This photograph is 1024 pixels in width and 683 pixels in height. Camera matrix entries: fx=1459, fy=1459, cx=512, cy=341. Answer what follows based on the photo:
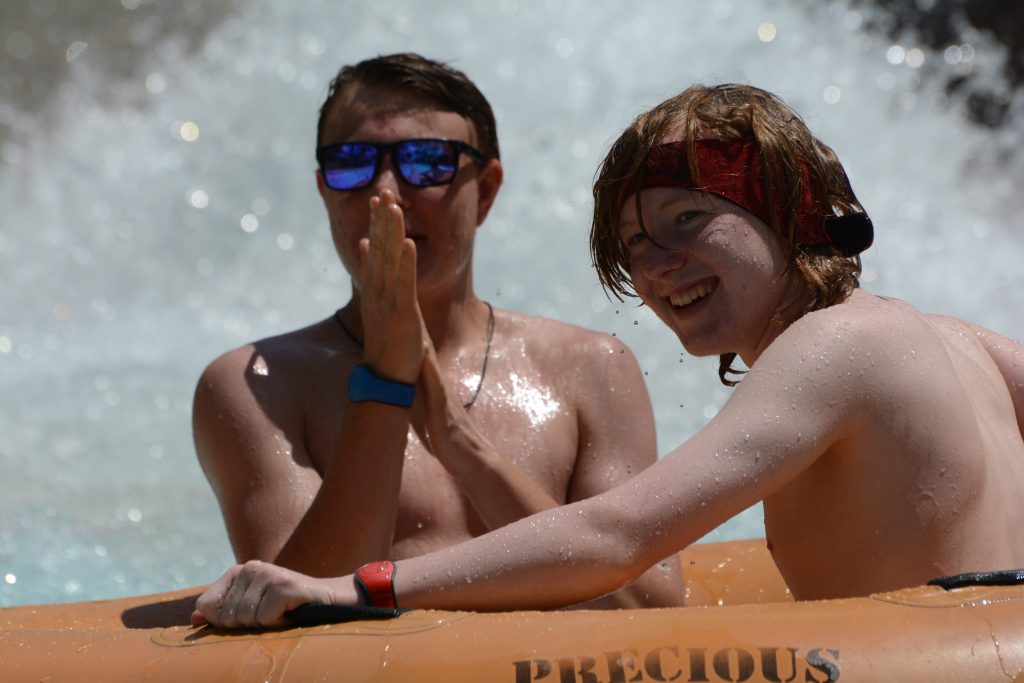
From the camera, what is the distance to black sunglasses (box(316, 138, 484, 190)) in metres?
2.99

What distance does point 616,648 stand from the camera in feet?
5.91

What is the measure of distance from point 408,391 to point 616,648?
978mm

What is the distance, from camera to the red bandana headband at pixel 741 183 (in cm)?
218

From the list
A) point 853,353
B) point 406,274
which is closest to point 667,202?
point 853,353

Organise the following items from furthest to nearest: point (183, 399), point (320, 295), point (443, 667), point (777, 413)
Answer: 1. point (320, 295)
2. point (183, 399)
3. point (777, 413)
4. point (443, 667)

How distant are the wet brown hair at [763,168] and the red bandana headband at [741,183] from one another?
0.4 inches

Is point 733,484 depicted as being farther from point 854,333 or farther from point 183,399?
point 183,399

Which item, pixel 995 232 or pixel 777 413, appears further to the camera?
pixel 995 232

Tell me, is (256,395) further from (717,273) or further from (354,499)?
(717,273)

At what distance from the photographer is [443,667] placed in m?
1.81

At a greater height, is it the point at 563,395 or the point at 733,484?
the point at 563,395

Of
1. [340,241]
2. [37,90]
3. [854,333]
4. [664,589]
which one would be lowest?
[664,589]

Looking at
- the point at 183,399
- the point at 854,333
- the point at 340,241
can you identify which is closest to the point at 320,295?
the point at 183,399

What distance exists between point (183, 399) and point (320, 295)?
3.55 ft
